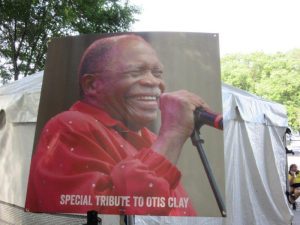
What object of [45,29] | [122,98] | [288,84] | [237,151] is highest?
[288,84]

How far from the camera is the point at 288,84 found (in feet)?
143

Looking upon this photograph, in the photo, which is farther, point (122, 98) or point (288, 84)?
point (288, 84)

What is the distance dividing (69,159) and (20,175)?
512 cm

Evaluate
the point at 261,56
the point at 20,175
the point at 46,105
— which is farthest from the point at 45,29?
the point at 261,56

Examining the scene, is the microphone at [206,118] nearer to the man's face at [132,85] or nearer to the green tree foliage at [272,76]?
the man's face at [132,85]

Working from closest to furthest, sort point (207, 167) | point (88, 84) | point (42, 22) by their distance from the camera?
point (207, 167)
point (88, 84)
point (42, 22)

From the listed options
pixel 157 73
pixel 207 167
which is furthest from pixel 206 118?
pixel 157 73

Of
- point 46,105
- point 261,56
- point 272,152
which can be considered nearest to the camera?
point 46,105

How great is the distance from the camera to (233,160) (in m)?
7.84

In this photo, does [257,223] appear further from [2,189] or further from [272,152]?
[2,189]

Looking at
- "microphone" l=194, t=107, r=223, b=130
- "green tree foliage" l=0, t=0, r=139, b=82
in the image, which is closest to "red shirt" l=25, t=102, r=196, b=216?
"microphone" l=194, t=107, r=223, b=130

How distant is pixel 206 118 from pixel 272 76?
44.5 meters

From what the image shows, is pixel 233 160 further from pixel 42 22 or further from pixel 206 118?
pixel 42 22

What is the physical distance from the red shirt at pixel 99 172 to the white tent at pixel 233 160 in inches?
160
